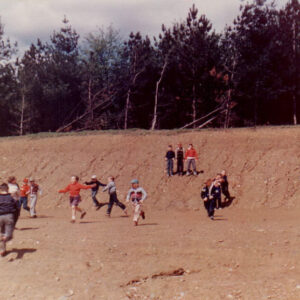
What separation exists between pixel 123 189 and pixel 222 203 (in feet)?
19.1

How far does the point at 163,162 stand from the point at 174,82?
48.0ft

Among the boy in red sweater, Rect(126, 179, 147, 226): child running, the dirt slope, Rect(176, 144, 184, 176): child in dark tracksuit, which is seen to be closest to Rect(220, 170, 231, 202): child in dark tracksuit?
the dirt slope

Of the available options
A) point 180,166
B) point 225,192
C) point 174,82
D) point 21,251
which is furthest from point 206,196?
point 174,82

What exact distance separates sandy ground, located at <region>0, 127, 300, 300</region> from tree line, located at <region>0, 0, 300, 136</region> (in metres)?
9.12

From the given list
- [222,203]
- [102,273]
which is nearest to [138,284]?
[102,273]

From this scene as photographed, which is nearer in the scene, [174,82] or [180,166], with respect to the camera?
[180,166]

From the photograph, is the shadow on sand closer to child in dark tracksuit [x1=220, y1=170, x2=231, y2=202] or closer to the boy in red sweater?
child in dark tracksuit [x1=220, y1=170, x2=231, y2=202]

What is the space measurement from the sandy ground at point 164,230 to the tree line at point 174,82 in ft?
29.9

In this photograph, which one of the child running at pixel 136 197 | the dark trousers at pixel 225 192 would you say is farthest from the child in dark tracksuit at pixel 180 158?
the child running at pixel 136 197

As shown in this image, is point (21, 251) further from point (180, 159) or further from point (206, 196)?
point (180, 159)

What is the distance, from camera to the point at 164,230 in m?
15.5

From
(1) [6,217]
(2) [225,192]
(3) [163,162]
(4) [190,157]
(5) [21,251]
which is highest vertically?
(4) [190,157]

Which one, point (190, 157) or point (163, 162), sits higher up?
point (190, 157)

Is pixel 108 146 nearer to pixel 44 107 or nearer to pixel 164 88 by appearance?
pixel 164 88
